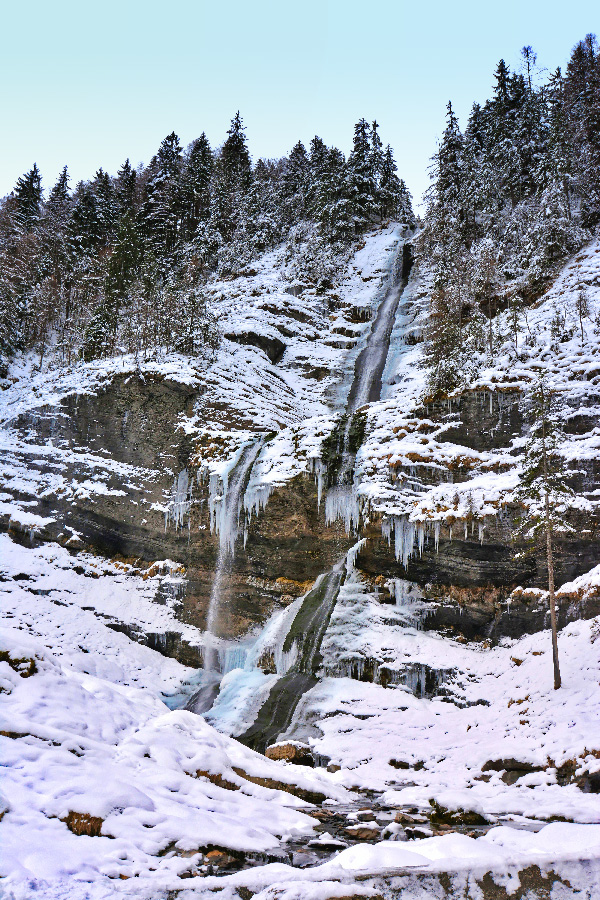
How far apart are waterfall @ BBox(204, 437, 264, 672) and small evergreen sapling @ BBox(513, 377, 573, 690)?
10.4 m

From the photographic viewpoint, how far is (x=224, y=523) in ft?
69.5

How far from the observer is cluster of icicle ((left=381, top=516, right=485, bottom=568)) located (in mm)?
18078

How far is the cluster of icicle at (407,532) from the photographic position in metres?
18.1

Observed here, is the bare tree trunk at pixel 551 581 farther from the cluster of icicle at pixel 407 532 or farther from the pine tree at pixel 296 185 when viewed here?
the pine tree at pixel 296 185

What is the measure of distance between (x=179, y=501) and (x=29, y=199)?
47.2m

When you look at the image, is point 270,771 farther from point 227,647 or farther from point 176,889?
point 227,647

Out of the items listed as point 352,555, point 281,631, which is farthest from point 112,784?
point 352,555

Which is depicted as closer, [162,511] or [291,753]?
[291,753]

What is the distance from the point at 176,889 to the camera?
4840mm

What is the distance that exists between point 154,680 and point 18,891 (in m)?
17.1

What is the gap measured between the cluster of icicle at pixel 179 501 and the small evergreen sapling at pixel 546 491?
12.9m

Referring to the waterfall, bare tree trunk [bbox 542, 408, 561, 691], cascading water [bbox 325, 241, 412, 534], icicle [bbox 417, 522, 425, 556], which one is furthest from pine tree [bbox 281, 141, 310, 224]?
bare tree trunk [bbox 542, 408, 561, 691]

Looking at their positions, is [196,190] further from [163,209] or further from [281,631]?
[281,631]

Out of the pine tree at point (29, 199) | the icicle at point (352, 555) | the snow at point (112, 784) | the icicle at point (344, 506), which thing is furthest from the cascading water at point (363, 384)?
the pine tree at point (29, 199)
